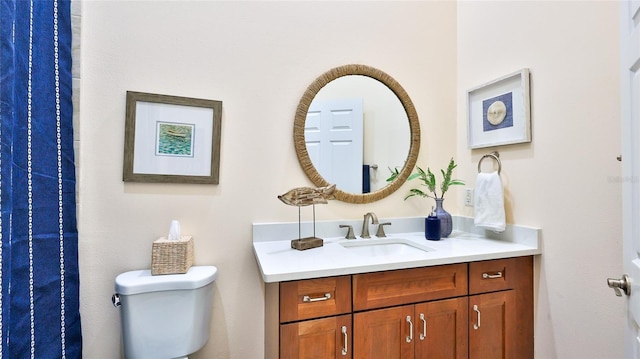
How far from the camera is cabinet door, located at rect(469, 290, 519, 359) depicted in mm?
1279

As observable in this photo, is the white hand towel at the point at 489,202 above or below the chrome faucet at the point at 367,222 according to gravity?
above

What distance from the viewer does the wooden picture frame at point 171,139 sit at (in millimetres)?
1358

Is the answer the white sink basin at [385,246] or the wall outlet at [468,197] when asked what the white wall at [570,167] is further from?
the white sink basin at [385,246]

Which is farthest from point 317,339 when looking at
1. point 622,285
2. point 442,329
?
point 622,285

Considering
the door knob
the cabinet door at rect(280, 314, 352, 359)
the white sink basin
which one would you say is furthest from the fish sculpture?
the door knob

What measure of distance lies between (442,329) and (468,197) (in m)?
0.86

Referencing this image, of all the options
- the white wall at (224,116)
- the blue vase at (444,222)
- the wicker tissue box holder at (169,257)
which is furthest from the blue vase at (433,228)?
the wicker tissue box holder at (169,257)

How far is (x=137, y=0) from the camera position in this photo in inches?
54.7

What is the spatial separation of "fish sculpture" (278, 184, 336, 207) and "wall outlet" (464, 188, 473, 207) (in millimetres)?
880

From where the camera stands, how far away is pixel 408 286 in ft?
3.96

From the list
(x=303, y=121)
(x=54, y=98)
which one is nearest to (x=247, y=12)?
(x=303, y=121)

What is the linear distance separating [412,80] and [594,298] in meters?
1.36

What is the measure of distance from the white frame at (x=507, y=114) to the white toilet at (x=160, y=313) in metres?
1.60

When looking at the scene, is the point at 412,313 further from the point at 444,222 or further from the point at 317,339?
the point at 444,222
